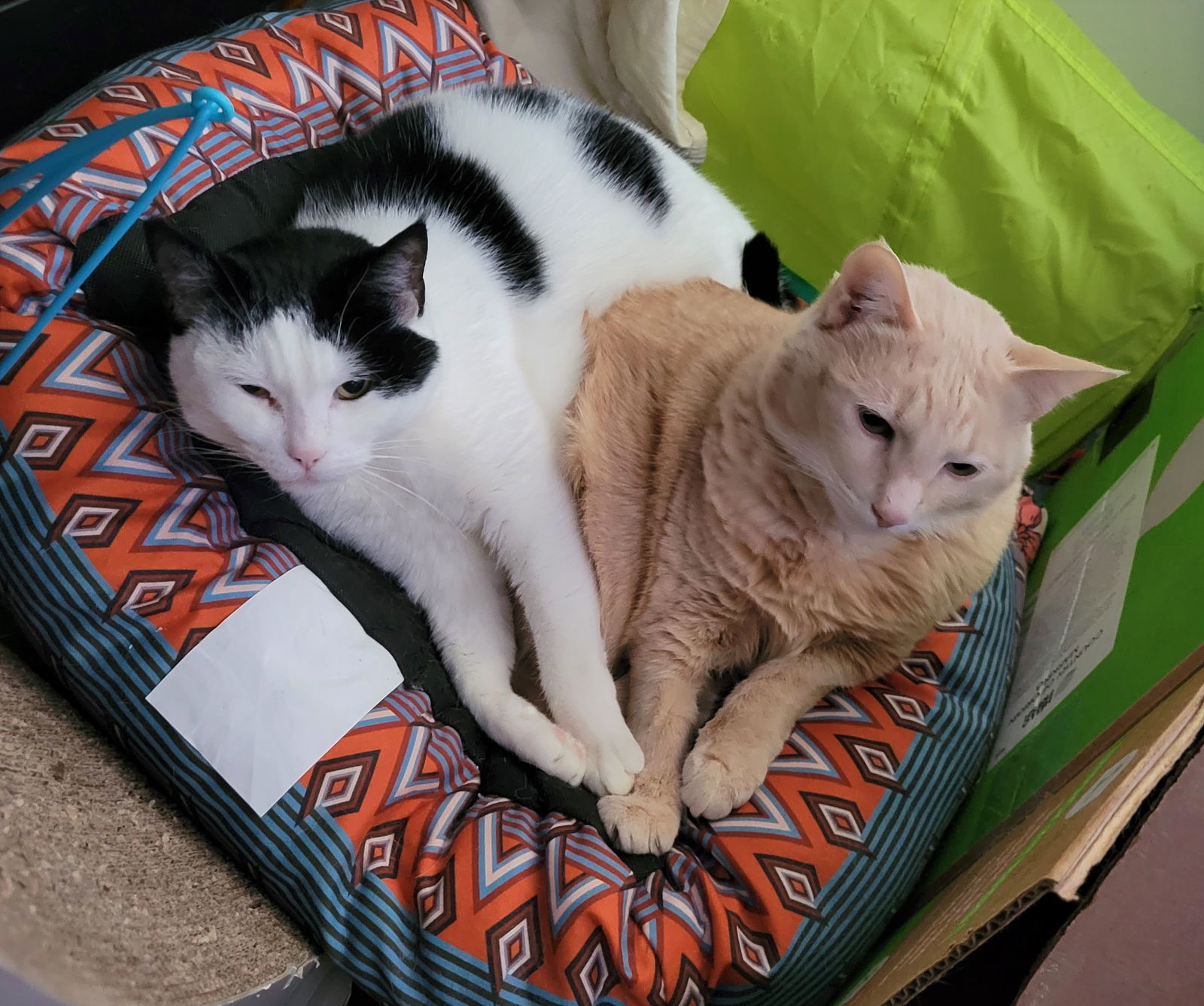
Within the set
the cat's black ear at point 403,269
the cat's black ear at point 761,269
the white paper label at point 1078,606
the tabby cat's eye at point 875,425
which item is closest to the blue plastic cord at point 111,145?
the cat's black ear at point 403,269

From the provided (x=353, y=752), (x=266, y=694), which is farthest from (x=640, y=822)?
(x=266, y=694)

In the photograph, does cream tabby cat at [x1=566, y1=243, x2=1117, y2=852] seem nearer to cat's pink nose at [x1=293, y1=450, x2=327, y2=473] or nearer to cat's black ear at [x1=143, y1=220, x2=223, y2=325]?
cat's pink nose at [x1=293, y1=450, x2=327, y2=473]

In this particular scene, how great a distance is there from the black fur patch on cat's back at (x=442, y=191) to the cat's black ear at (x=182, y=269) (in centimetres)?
39

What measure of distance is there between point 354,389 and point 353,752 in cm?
42

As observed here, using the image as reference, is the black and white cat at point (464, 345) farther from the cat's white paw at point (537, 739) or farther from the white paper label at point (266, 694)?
the white paper label at point (266, 694)

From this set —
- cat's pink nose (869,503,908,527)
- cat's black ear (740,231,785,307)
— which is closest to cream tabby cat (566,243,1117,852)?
cat's pink nose (869,503,908,527)

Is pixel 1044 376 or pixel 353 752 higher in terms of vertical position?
pixel 1044 376

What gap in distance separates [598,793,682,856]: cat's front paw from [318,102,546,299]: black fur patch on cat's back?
0.73 m

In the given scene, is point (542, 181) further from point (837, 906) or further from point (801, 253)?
point (837, 906)

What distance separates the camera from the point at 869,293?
90 centimetres

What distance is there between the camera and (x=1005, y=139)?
1524 mm

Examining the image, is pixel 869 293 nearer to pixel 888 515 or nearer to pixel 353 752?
pixel 888 515

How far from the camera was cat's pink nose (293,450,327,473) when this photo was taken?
959 millimetres

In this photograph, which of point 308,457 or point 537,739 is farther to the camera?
point 537,739
